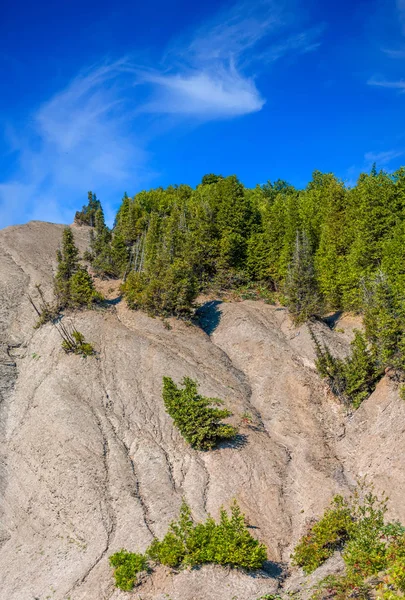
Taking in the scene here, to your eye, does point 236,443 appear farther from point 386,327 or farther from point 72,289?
point 72,289

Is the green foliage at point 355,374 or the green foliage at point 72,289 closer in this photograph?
the green foliage at point 355,374

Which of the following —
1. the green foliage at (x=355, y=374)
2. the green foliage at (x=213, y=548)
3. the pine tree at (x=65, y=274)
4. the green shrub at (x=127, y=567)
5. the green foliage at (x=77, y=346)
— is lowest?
the green foliage at (x=213, y=548)

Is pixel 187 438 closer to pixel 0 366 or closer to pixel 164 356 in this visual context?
pixel 164 356

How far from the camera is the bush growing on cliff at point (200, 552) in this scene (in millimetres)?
21422

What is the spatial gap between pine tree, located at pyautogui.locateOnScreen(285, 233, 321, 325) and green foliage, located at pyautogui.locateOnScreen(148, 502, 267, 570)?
24.6 meters

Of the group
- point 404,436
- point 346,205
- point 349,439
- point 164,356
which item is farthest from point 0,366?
point 346,205

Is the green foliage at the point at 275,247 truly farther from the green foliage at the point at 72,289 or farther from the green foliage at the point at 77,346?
the green foliage at the point at 77,346

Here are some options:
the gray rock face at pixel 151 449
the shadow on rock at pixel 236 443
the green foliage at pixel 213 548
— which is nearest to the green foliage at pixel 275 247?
the gray rock face at pixel 151 449

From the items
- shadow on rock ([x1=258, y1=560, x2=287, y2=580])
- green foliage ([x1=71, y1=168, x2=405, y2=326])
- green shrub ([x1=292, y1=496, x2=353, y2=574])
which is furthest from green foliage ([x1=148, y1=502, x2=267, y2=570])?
green foliage ([x1=71, y1=168, x2=405, y2=326])

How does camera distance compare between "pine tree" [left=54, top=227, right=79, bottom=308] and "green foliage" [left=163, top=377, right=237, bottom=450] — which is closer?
"green foliage" [left=163, top=377, right=237, bottom=450]

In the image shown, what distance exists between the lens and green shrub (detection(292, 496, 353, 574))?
22688mm

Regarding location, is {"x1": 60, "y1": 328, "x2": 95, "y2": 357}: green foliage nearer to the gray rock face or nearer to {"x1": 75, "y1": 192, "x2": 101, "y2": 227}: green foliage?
the gray rock face

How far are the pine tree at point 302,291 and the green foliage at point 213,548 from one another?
24639 mm

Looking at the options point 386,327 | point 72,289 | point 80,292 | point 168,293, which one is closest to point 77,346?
point 80,292
